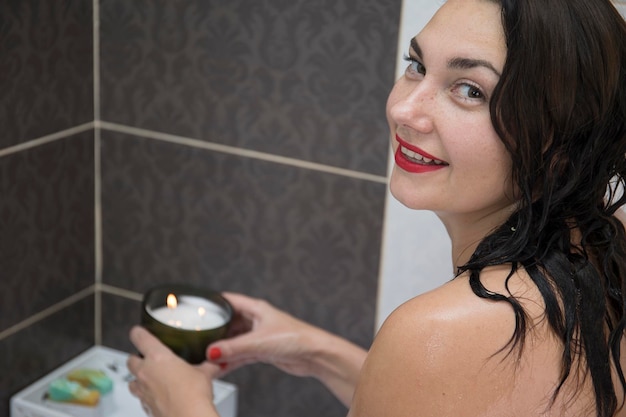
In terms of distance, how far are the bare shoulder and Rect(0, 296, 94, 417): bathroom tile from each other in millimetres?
862

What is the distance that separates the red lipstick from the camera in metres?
1.04

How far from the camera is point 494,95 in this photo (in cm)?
95

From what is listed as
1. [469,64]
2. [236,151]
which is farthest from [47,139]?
[469,64]

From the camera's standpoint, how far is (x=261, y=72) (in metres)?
1.51

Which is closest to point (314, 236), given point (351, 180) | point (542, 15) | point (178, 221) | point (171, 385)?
point (351, 180)

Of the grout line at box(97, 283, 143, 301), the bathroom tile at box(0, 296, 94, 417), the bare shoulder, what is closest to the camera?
the bare shoulder

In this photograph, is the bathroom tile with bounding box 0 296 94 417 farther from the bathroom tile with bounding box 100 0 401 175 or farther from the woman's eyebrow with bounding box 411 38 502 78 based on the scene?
the woman's eyebrow with bounding box 411 38 502 78

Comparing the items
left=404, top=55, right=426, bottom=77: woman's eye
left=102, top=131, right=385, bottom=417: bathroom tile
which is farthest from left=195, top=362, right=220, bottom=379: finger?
left=404, top=55, right=426, bottom=77: woman's eye

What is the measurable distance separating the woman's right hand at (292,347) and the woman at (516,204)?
16.1 inches

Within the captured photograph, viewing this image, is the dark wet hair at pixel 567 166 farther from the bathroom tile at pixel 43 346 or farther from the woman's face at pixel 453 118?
the bathroom tile at pixel 43 346

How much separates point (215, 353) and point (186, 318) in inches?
2.6

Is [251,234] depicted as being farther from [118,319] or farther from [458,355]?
[458,355]

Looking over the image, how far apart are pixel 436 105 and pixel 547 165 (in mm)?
134

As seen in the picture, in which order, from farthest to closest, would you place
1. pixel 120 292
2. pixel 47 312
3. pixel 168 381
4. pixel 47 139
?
1. pixel 120 292
2. pixel 47 312
3. pixel 47 139
4. pixel 168 381
